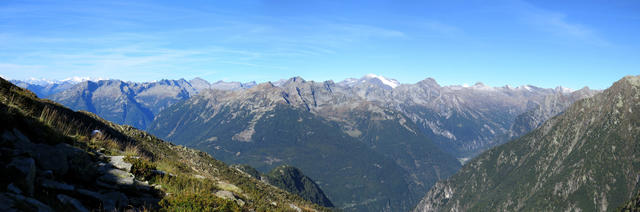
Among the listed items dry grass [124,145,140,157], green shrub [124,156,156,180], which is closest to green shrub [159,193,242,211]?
green shrub [124,156,156,180]

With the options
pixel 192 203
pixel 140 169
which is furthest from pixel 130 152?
pixel 192 203

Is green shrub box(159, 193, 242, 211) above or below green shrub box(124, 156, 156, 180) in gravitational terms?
below

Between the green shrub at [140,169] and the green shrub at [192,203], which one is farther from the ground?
the green shrub at [140,169]

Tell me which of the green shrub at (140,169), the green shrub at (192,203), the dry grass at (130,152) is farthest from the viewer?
the dry grass at (130,152)

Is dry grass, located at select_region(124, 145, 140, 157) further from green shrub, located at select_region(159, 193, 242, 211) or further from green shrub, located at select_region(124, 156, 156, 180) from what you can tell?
green shrub, located at select_region(159, 193, 242, 211)

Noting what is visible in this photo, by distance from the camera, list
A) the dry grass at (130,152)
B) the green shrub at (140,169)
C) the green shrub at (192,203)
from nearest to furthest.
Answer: the green shrub at (192,203), the green shrub at (140,169), the dry grass at (130,152)

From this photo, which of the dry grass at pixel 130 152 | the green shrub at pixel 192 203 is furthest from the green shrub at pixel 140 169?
the green shrub at pixel 192 203

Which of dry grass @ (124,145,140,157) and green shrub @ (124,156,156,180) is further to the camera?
dry grass @ (124,145,140,157)

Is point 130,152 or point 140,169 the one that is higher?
point 130,152

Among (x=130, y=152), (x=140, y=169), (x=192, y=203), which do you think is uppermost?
(x=130, y=152)

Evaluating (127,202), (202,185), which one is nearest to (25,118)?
(127,202)

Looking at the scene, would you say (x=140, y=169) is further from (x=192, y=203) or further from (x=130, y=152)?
(x=130, y=152)

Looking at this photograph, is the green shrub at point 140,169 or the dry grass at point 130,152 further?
the dry grass at point 130,152

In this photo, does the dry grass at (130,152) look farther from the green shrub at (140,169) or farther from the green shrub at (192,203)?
the green shrub at (192,203)
